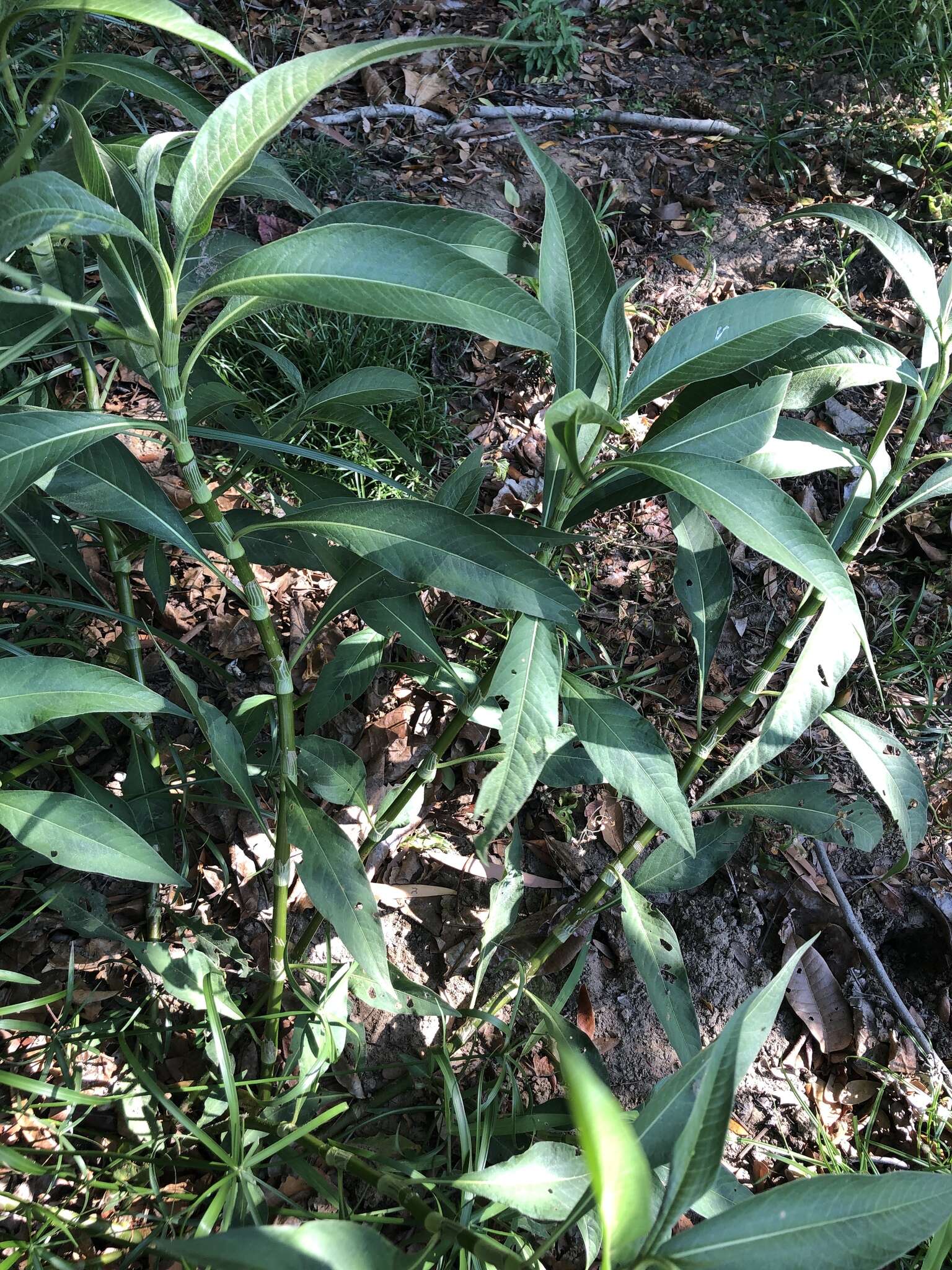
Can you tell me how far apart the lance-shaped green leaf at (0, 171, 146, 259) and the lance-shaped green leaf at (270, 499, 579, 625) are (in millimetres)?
389

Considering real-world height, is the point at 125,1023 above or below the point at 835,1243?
below

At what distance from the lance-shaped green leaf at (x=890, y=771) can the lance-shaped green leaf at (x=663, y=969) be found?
0.44 metres

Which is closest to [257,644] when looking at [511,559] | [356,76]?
[511,559]

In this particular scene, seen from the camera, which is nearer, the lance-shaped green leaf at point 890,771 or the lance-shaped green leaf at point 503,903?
the lance-shaped green leaf at point 890,771

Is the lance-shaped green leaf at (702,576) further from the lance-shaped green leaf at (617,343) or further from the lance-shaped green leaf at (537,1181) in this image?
the lance-shaped green leaf at (537,1181)

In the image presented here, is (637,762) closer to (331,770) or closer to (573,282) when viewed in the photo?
(331,770)

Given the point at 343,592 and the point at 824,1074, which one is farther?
the point at 824,1074

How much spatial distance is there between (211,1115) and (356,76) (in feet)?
12.7

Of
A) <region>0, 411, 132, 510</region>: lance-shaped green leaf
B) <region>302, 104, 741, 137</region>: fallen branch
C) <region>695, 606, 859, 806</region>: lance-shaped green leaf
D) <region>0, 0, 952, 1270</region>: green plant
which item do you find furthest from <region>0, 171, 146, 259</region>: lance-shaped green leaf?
<region>302, 104, 741, 137</region>: fallen branch

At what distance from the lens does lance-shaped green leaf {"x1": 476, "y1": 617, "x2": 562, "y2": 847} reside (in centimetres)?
116

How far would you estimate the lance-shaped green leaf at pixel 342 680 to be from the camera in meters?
1.59

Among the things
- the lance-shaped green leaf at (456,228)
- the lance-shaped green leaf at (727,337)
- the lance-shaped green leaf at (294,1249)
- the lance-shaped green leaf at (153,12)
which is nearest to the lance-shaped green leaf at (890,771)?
the lance-shaped green leaf at (727,337)

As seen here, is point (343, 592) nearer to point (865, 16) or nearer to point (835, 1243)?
point (835, 1243)

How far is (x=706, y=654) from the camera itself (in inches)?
60.7
